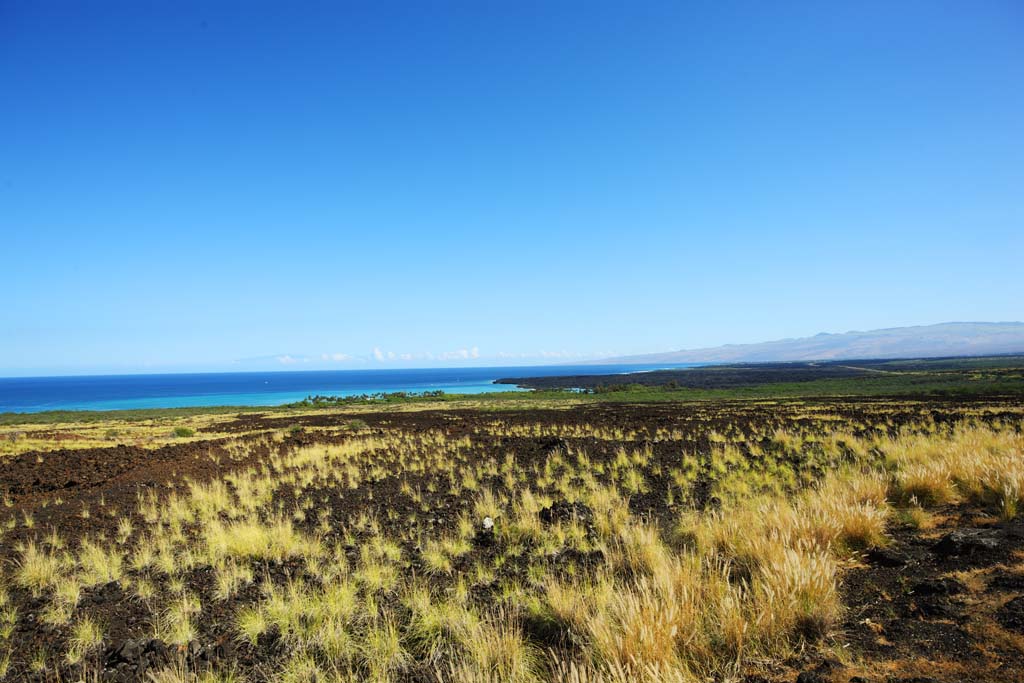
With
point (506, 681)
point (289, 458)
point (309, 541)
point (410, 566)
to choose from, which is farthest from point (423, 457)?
point (506, 681)

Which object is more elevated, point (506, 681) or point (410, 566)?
point (506, 681)

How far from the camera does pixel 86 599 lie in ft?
21.3

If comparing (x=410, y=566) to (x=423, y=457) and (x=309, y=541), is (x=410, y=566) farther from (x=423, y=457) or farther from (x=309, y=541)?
(x=423, y=457)

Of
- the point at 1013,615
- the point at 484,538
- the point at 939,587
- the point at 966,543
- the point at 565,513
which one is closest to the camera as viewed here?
the point at 1013,615

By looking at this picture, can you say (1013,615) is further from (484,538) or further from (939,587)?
(484,538)

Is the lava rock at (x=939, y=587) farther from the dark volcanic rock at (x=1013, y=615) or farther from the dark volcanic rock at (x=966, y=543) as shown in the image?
the dark volcanic rock at (x=966, y=543)

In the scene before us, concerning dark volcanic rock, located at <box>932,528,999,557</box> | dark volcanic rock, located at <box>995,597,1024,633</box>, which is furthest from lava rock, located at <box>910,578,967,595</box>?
dark volcanic rock, located at <box>932,528,999,557</box>

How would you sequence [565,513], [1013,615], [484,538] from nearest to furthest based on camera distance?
1. [1013,615]
2. [484,538]
3. [565,513]

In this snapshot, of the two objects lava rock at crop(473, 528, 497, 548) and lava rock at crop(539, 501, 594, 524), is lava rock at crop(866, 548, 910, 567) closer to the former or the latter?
lava rock at crop(539, 501, 594, 524)

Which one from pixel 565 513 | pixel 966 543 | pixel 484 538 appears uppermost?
pixel 966 543

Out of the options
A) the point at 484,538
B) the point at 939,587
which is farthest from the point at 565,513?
the point at 939,587

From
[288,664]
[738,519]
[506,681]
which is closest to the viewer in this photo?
[506,681]

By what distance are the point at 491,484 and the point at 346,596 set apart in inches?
290

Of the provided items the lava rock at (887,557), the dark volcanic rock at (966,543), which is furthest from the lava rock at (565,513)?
the dark volcanic rock at (966,543)
